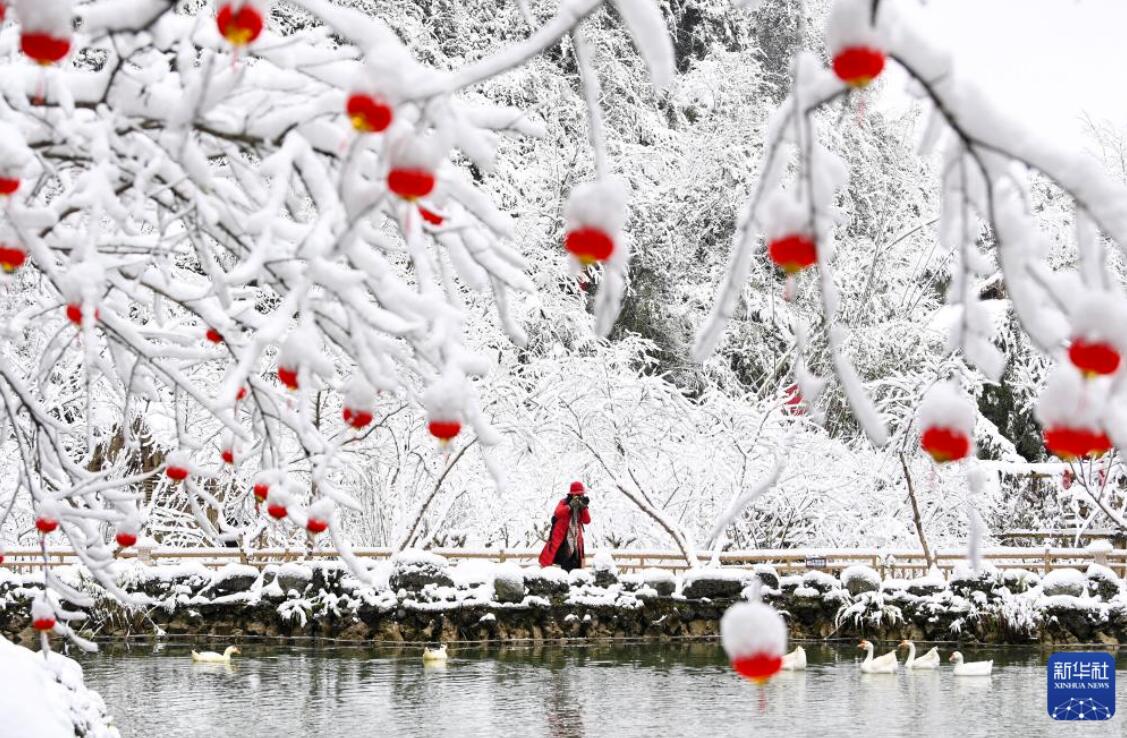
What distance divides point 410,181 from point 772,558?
45.7ft

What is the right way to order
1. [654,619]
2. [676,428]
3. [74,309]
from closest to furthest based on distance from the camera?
[74,309] → [654,619] → [676,428]

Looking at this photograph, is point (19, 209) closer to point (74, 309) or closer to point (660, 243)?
point (74, 309)

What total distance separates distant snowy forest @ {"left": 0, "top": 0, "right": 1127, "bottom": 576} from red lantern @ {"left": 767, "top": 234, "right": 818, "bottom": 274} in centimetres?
10

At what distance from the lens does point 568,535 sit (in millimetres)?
14664

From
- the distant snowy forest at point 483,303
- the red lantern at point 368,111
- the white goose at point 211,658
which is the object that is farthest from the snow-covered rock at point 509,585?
the red lantern at point 368,111

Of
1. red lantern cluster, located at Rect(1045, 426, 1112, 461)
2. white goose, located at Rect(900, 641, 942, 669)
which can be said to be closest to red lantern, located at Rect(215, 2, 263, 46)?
red lantern cluster, located at Rect(1045, 426, 1112, 461)

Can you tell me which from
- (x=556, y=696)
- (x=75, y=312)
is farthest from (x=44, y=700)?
(x=556, y=696)

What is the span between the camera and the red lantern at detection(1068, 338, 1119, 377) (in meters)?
1.58

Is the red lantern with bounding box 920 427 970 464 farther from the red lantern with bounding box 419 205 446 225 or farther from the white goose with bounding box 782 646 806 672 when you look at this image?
the white goose with bounding box 782 646 806 672

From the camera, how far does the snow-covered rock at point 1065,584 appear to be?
13.5m

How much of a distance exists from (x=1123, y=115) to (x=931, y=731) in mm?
17317

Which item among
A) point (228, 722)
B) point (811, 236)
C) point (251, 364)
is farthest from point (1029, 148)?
point (228, 722)

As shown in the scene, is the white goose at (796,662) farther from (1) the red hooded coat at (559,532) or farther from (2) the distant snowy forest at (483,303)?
(1) the red hooded coat at (559,532)

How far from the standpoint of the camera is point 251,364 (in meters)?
2.45
